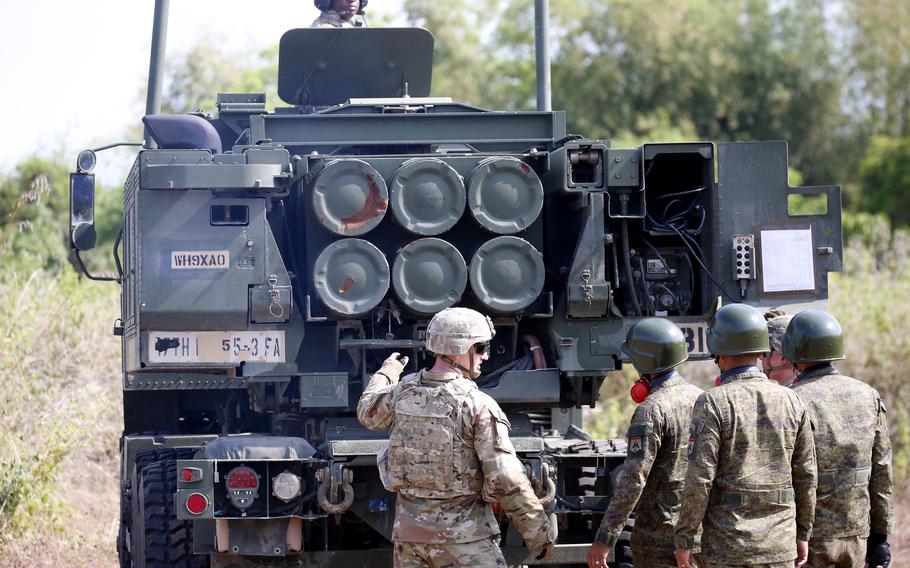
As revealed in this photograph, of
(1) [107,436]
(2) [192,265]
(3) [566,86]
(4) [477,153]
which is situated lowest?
(1) [107,436]

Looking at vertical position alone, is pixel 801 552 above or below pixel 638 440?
below

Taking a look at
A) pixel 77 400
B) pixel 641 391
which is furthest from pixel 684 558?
pixel 77 400

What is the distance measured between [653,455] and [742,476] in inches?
20.9

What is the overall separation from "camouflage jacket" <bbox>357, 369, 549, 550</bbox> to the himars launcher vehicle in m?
1.08

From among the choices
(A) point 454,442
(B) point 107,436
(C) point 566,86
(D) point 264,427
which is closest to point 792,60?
(C) point 566,86

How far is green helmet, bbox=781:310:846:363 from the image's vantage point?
6113mm

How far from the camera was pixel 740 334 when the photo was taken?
5762mm

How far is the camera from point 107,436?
12.5 meters

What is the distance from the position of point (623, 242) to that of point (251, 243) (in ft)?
6.49

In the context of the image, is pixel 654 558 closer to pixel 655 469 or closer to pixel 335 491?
pixel 655 469

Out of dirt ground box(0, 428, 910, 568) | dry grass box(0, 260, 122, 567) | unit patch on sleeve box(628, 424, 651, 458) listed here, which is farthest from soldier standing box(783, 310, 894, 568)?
dry grass box(0, 260, 122, 567)

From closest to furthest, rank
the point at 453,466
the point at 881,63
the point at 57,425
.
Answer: the point at 453,466 < the point at 57,425 < the point at 881,63

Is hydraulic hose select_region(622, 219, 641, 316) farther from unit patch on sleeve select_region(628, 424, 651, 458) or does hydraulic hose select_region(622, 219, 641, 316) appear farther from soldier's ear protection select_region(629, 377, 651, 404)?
unit patch on sleeve select_region(628, 424, 651, 458)

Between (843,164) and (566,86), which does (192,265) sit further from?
(843,164)
